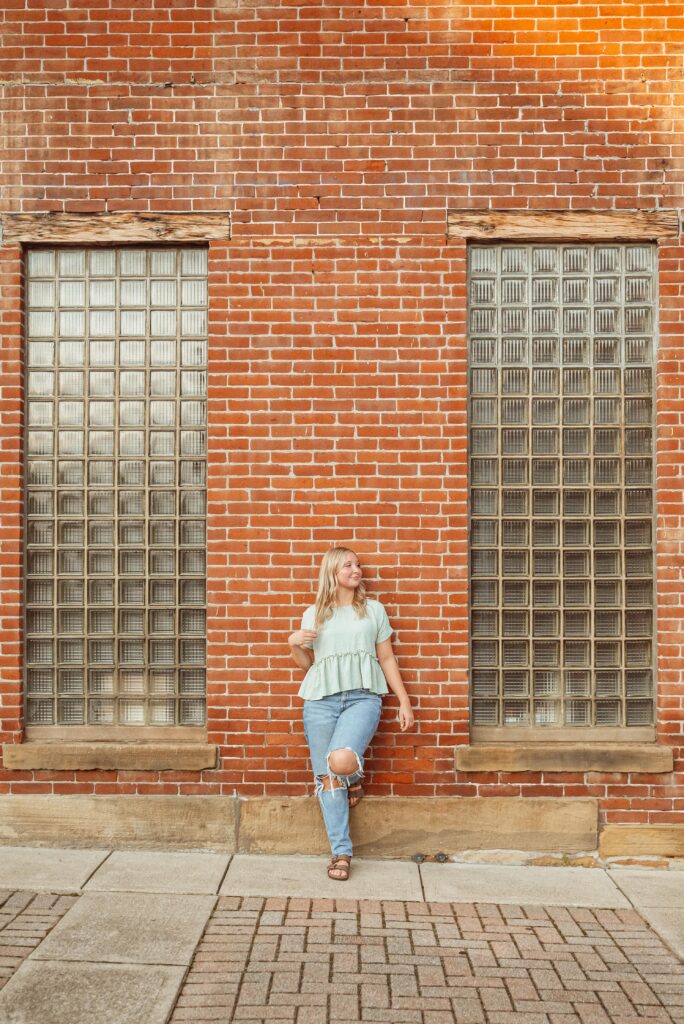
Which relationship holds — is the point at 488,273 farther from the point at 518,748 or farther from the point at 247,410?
the point at 518,748

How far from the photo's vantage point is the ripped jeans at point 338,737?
5.75 meters

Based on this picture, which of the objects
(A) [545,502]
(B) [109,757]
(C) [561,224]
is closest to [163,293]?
(C) [561,224]

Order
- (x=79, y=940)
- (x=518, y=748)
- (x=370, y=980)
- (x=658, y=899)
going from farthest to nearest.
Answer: (x=518, y=748)
(x=658, y=899)
(x=79, y=940)
(x=370, y=980)

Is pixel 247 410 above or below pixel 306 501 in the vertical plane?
above

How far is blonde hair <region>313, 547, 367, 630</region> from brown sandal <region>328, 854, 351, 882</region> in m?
1.40

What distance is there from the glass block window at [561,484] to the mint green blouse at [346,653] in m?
0.82

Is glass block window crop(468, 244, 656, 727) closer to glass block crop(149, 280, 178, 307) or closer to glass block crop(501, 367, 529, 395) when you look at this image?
glass block crop(501, 367, 529, 395)

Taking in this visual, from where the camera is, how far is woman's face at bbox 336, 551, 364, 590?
230 inches

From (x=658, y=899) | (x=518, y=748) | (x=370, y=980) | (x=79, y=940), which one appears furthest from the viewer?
(x=518, y=748)

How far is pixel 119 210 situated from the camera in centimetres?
637

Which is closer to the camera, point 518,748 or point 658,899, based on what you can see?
point 658,899

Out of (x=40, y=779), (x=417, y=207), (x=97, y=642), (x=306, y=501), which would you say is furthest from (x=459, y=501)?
(x=40, y=779)

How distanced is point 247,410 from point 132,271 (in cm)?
129

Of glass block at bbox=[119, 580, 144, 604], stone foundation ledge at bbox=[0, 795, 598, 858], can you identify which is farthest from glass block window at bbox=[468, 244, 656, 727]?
glass block at bbox=[119, 580, 144, 604]
